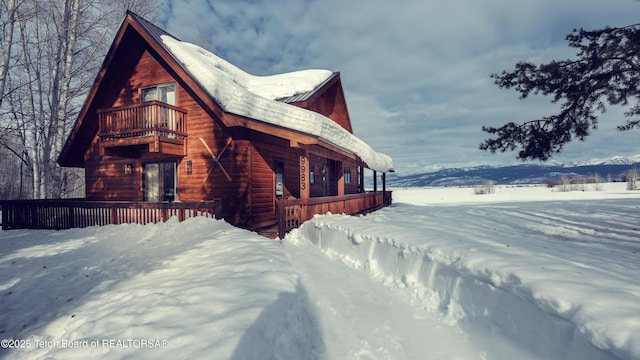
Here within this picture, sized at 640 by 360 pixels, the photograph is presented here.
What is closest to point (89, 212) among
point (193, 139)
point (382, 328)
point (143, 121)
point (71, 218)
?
point (71, 218)

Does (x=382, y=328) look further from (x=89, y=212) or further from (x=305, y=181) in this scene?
(x=89, y=212)

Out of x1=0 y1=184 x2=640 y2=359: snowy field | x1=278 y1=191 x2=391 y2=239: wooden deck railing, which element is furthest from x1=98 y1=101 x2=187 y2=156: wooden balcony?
x1=278 y1=191 x2=391 y2=239: wooden deck railing

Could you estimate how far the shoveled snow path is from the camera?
3307mm

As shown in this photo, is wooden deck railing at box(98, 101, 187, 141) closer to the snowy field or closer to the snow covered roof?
the snow covered roof

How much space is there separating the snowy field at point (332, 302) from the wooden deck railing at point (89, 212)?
2.37 metres

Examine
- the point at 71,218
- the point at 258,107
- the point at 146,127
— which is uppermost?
the point at 258,107

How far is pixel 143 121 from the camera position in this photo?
1084 cm

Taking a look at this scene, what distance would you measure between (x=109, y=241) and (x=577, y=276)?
10.4 meters

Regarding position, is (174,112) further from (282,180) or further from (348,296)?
(348,296)

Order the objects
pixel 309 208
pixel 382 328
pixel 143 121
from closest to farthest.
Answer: pixel 382 328
pixel 309 208
pixel 143 121

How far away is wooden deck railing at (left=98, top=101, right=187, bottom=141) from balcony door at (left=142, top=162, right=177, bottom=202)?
1648 mm

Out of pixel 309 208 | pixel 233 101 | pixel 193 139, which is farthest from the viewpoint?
pixel 193 139

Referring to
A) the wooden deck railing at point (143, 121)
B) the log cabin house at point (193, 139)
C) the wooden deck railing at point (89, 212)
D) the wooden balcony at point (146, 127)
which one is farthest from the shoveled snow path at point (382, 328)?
the wooden deck railing at point (143, 121)

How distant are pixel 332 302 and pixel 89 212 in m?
10.7
